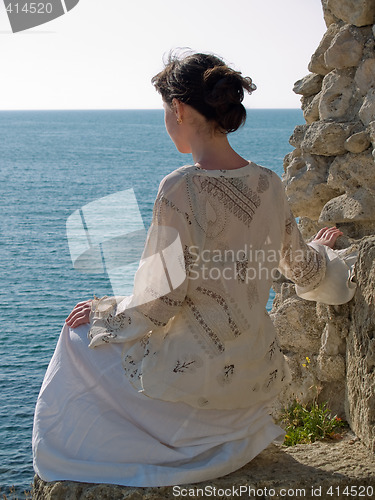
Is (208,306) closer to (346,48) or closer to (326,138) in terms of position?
(326,138)

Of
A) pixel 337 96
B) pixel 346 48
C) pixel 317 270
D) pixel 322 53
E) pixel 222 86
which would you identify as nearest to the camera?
pixel 222 86

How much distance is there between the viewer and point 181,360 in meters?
2.59

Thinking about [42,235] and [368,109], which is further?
[42,235]

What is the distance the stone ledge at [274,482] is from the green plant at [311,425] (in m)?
0.34

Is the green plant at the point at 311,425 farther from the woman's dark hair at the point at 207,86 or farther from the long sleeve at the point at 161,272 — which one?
the woman's dark hair at the point at 207,86

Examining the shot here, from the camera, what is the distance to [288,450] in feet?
9.68

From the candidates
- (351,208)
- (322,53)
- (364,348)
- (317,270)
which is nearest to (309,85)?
(322,53)

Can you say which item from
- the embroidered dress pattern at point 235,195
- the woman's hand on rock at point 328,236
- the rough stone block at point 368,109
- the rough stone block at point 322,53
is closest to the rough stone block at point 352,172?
the rough stone block at point 368,109

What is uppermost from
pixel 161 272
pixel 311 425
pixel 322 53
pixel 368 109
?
pixel 322 53

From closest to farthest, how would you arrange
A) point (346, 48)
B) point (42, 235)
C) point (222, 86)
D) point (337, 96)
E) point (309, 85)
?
point (222, 86), point (346, 48), point (337, 96), point (309, 85), point (42, 235)

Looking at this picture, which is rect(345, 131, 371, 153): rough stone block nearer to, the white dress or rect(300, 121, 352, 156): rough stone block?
rect(300, 121, 352, 156): rough stone block

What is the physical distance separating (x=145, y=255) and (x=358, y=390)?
45.4 inches

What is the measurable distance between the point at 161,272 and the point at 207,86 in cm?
71

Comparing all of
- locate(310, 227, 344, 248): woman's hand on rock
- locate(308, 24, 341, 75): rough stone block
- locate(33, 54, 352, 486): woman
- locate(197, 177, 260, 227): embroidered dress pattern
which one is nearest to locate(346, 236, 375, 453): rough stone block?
locate(310, 227, 344, 248): woman's hand on rock
